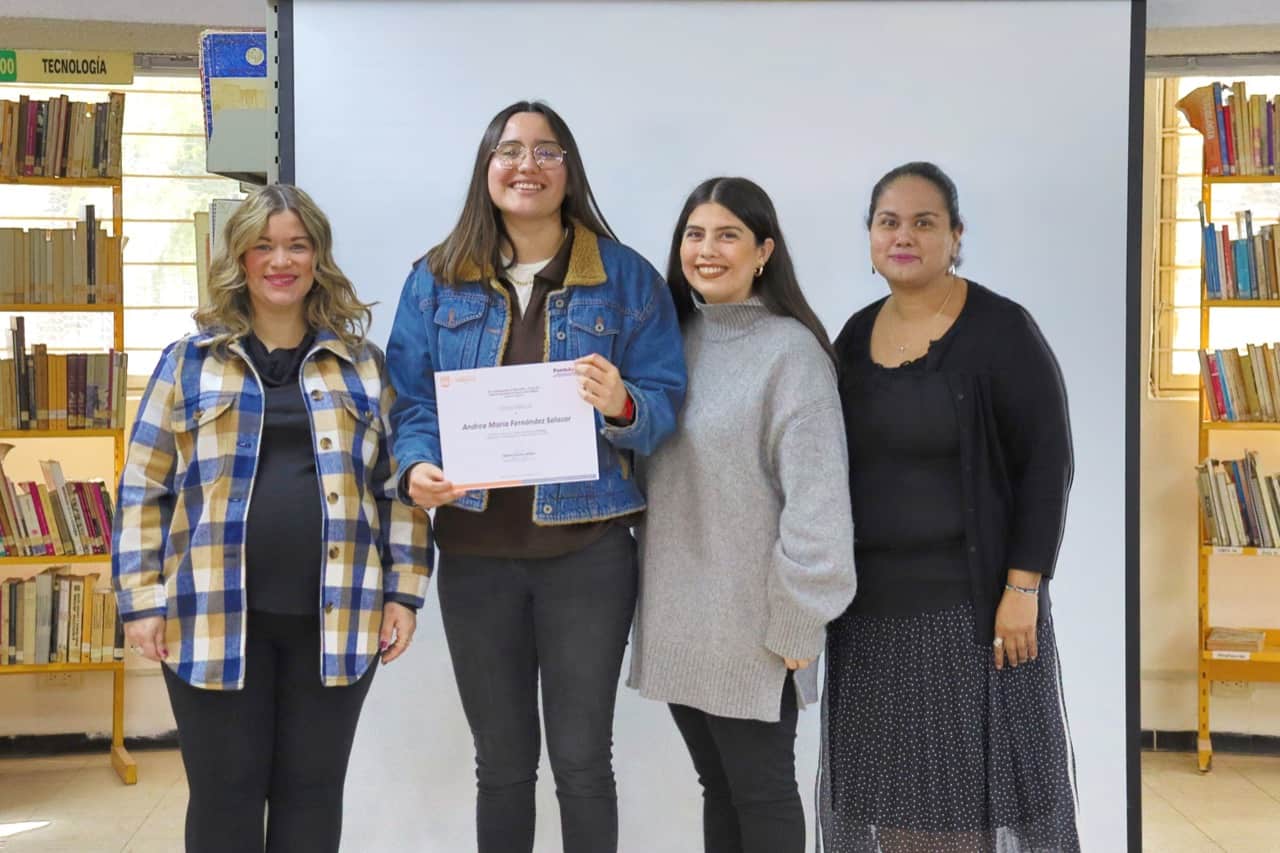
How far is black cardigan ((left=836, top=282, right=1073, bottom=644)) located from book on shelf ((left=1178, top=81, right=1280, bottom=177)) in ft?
8.46

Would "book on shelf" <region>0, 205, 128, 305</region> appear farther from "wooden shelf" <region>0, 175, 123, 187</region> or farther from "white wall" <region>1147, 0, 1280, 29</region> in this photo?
"white wall" <region>1147, 0, 1280, 29</region>

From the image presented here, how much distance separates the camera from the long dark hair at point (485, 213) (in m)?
2.18

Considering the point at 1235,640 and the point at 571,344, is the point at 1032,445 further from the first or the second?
the point at 1235,640

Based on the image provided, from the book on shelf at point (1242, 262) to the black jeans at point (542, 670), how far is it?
3026 mm

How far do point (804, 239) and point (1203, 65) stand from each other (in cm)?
235

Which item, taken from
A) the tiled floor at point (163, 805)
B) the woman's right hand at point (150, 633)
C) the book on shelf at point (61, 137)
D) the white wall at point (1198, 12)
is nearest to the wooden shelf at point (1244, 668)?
the tiled floor at point (163, 805)

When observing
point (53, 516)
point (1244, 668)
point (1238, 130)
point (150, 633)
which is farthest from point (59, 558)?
point (1238, 130)

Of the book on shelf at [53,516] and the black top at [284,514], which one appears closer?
the black top at [284,514]

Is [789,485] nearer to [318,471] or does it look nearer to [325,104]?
[318,471]

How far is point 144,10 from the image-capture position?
384cm

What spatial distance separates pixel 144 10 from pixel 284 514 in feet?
8.33

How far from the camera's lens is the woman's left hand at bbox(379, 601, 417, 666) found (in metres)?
2.14

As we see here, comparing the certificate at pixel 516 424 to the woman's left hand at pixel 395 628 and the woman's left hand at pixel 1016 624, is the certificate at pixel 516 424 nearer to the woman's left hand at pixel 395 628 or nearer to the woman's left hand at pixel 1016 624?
the woman's left hand at pixel 395 628

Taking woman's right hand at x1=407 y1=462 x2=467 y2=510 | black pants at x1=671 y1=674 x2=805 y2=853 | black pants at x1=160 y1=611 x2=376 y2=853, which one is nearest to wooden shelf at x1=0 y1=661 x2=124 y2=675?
black pants at x1=160 y1=611 x2=376 y2=853
